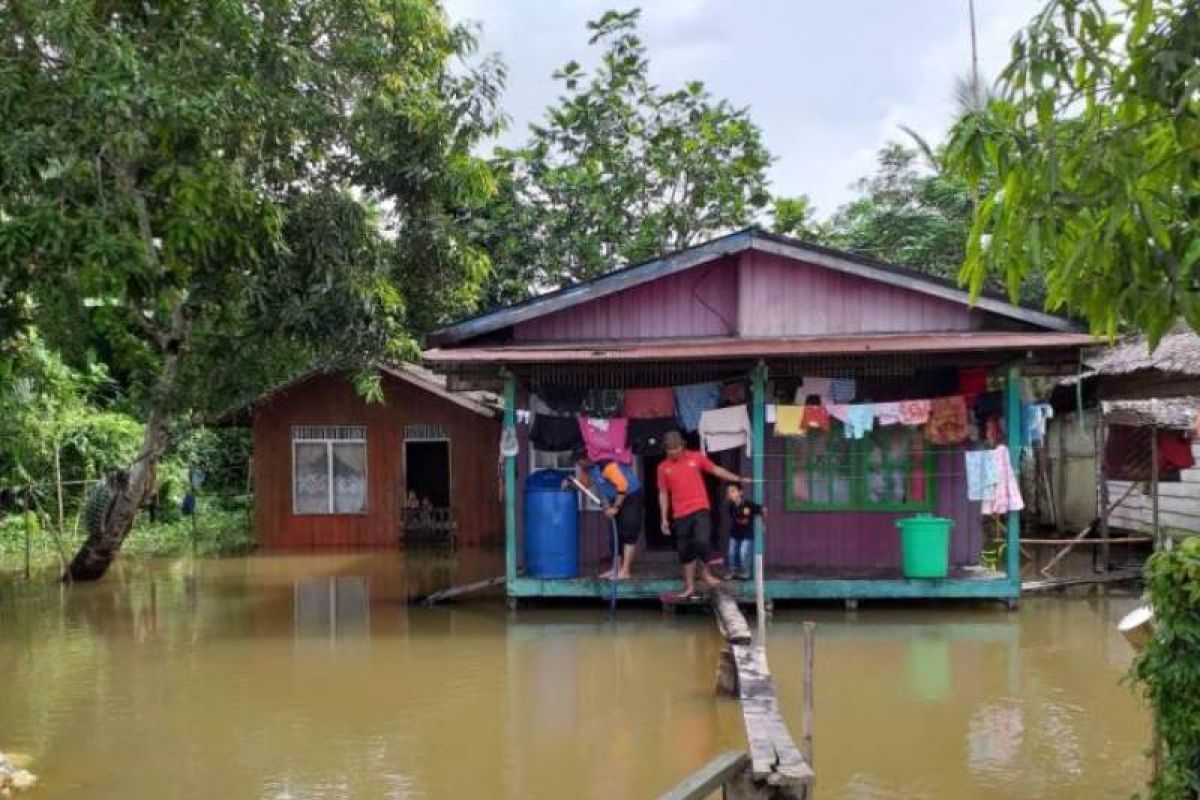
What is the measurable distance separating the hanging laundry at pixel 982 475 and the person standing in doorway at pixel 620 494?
3316 millimetres

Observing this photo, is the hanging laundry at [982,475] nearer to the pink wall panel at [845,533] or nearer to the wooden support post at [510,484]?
the pink wall panel at [845,533]

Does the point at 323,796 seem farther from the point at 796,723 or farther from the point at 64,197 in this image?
the point at 64,197

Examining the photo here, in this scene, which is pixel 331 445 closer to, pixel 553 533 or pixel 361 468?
pixel 361 468

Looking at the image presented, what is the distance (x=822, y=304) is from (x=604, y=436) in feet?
9.11

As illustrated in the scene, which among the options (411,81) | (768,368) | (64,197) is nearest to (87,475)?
(411,81)

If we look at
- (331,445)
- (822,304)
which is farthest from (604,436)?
(331,445)

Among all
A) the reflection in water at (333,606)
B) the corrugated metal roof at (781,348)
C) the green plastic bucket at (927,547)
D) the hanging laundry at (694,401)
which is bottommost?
the reflection in water at (333,606)

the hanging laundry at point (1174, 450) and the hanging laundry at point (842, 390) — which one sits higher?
the hanging laundry at point (842, 390)

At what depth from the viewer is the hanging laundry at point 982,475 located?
36.0ft

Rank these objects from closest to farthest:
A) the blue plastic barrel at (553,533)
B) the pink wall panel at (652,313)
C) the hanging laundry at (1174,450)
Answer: the blue plastic barrel at (553,533) → the pink wall panel at (652,313) → the hanging laundry at (1174,450)

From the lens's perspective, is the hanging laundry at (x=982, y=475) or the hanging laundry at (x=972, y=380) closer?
the hanging laundry at (x=982, y=475)

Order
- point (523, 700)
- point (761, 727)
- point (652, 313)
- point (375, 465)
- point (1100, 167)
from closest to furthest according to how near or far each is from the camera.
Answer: point (1100, 167), point (761, 727), point (523, 700), point (652, 313), point (375, 465)

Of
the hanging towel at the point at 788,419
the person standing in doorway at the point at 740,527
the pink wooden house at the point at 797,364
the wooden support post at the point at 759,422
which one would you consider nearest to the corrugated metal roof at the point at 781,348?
the pink wooden house at the point at 797,364

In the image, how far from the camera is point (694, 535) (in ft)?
35.6
